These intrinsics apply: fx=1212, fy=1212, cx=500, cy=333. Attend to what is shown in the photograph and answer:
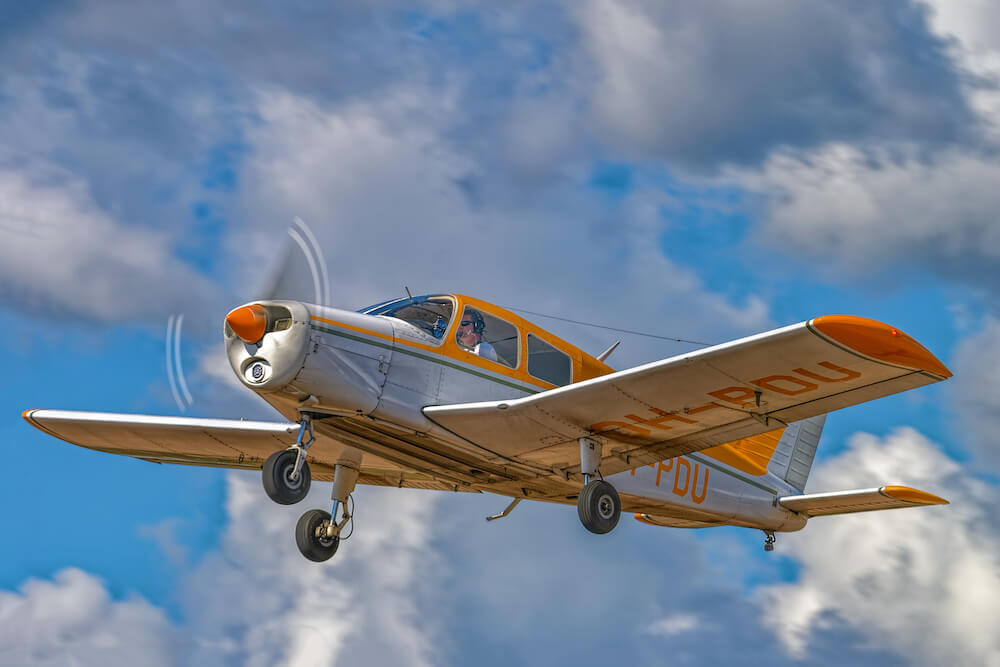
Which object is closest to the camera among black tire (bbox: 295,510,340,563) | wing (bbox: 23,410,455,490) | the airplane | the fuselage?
the airplane

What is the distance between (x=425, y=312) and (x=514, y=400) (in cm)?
150

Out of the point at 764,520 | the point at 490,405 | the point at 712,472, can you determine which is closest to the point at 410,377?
the point at 490,405

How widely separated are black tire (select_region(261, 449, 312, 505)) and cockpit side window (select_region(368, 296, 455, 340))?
2.05m

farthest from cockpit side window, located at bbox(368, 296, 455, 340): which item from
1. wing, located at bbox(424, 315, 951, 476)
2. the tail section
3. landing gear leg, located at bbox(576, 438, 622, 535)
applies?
the tail section

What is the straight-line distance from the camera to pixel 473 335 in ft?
47.8

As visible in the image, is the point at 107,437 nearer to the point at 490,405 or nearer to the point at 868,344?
the point at 490,405

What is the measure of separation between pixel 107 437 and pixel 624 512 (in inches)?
307

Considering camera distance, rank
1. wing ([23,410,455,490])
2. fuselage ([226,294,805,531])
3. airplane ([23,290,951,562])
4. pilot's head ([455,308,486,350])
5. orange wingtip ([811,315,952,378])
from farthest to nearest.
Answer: wing ([23,410,455,490]) < pilot's head ([455,308,486,350]) < fuselage ([226,294,805,531]) < airplane ([23,290,951,562]) < orange wingtip ([811,315,952,378])

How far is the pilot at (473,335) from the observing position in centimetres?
1448

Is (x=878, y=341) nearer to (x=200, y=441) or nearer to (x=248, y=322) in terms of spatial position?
(x=248, y=322)

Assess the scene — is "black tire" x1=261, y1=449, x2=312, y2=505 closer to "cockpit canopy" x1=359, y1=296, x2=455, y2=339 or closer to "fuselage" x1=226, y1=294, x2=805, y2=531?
"fuselage" x1=226, y1=294, x2=805, y2=531

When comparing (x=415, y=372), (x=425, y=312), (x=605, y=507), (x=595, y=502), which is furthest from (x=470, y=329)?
(x=605, y=507)

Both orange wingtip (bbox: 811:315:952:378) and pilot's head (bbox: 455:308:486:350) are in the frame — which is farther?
pilot's head (bbox: 455:308:486:350)

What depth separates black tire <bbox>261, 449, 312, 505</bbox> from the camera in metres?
13.5
